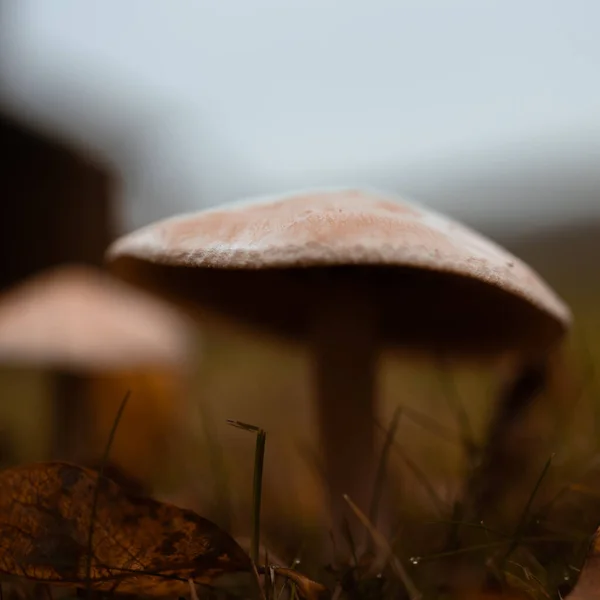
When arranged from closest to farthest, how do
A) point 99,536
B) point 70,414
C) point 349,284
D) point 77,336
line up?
point 99,536, point 349,284, point 77,336, point 70,414

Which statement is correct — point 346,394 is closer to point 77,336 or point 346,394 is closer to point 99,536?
point 99,536

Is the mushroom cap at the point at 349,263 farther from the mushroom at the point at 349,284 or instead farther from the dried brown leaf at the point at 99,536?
the dried brown leaf at the point at 99,536

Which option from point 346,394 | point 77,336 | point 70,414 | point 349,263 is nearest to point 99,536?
point 349,263

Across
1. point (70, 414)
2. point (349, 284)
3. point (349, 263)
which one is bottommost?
point (70, 414)

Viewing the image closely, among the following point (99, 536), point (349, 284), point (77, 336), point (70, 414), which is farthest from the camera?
point (70, 414)

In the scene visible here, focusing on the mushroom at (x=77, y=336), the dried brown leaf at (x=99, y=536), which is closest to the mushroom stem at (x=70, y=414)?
the mushroom at (x=77, y=336)

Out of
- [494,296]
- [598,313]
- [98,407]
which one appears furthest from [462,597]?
[598,313]

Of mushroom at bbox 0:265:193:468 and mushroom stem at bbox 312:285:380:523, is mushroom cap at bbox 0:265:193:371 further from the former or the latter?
mushroom stem at bbox 312:285:380:523
